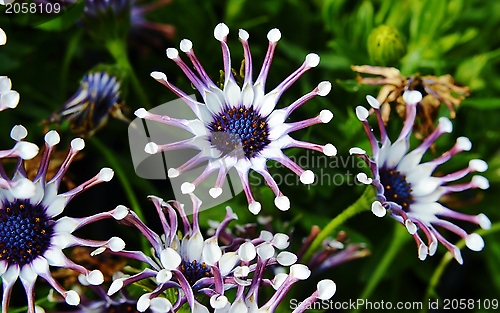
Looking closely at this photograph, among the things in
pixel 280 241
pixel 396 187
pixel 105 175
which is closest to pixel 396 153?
pixel 396 187

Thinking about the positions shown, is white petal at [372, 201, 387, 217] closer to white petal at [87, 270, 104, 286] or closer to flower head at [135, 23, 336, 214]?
flower head at [135, 23, 336, 214]

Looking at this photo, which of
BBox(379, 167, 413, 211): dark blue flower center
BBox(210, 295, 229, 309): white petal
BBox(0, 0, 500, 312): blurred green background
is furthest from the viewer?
BBox(0, 0, 500, 312): blurred green background

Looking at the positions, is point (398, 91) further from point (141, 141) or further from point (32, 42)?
point (32, 42)

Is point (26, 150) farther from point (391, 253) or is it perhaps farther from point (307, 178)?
point (391, 253)

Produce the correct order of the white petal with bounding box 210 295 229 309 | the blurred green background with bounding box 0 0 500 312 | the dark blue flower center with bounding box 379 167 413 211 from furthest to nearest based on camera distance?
the blurred green background with bounding box 0 0 500 312, the dark blue flower center with bounding box 379 167 413 211, the white petal with bounding box 210 295 229 309

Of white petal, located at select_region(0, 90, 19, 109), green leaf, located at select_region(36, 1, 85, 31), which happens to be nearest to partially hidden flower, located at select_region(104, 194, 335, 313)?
white petal, located at select_region(0, 90, 19, 109)

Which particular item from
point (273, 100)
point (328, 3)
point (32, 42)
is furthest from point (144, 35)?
point (273, 100)
